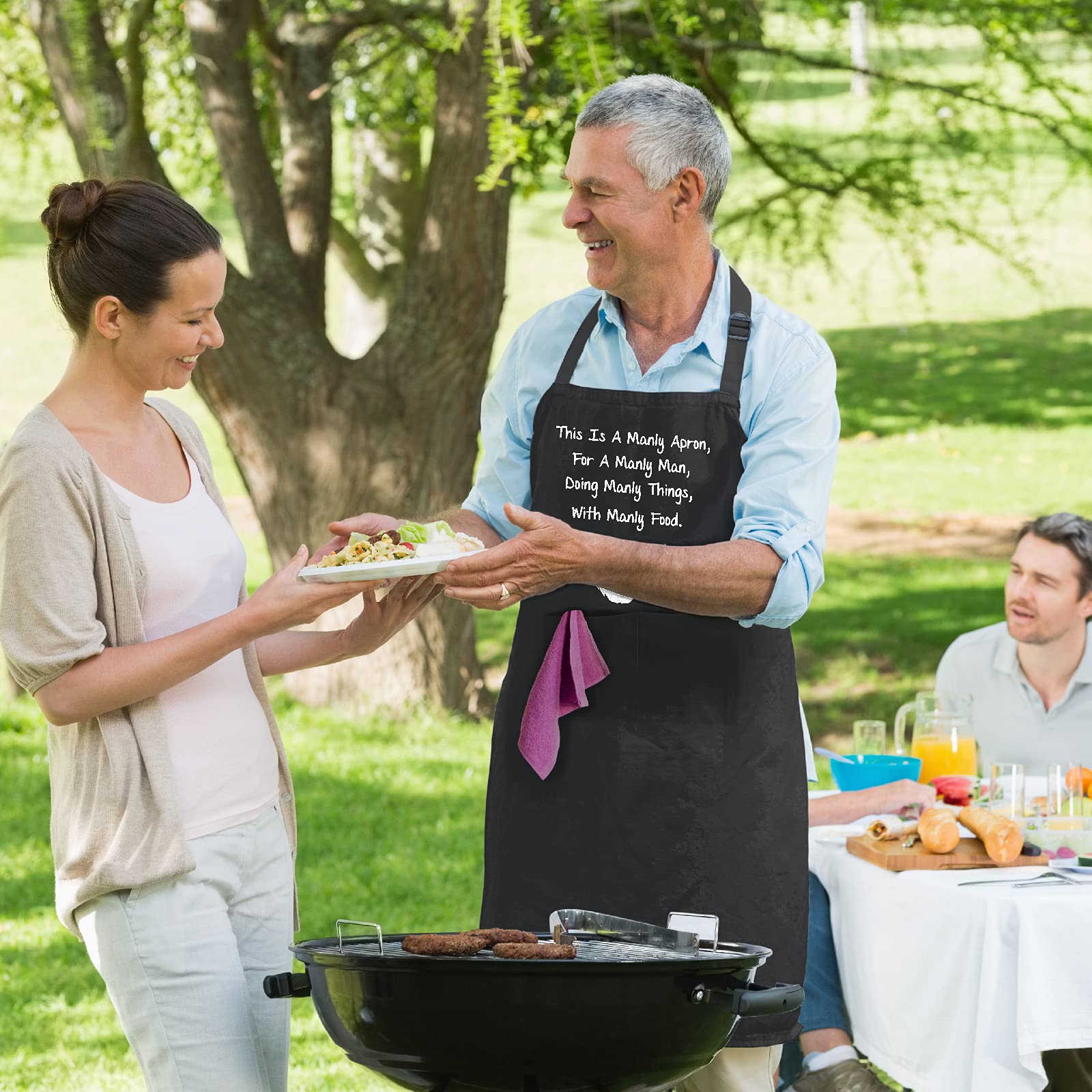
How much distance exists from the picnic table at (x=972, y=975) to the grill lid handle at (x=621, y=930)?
983 millimetres

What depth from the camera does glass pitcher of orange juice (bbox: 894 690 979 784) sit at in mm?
3906

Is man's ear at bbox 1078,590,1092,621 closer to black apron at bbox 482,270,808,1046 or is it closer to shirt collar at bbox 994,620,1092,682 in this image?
shirt collar at bbox 994,620,1092,682

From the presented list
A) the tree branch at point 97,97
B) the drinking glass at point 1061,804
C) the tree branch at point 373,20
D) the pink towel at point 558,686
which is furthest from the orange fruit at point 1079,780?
the tree branch at point 97,97

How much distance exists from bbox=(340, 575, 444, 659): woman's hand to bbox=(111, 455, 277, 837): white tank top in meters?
0.26

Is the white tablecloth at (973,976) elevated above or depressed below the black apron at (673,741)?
below

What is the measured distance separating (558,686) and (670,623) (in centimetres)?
23

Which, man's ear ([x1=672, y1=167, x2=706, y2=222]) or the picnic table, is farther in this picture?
the picnic table

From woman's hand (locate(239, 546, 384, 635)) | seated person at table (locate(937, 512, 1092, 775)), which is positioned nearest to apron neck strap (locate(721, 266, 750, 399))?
woman's hand (locate(239, 546, 384, 635))

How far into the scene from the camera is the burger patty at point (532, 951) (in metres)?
2.02

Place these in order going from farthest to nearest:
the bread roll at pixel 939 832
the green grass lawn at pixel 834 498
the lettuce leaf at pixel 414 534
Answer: the green grass lawn at pixel 834 498 → the bread roll at pixel 939 832 → the lettuce leaf at pixel 414 534

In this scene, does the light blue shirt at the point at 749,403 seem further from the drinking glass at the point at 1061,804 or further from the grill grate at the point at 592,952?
the drinking glass at the point at 1061,804

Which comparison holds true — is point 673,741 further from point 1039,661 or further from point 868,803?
point 1039,661

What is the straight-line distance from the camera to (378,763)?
23.6 ft

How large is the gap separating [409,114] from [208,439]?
25.6ft
